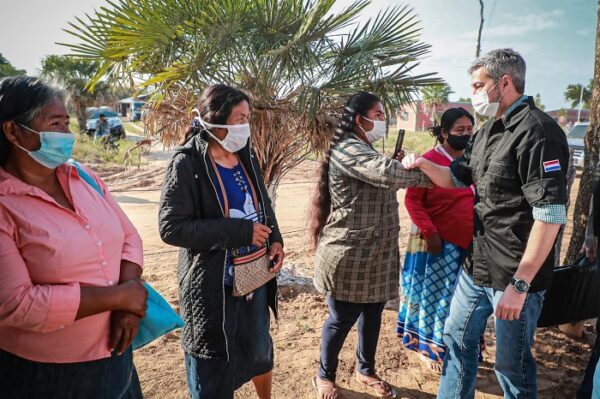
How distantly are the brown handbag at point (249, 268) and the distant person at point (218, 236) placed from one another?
10 millimetres

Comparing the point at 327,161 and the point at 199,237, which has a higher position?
the point at 327,161

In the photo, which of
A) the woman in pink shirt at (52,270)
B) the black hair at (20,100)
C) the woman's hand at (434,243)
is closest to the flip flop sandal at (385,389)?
the woman's hand at (434,243)

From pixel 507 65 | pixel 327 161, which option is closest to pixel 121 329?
pixel 327 161

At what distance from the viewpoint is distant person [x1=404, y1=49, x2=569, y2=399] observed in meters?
1.68

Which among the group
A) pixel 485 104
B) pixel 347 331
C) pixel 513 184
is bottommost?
pixel 347 331

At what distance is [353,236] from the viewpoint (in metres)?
2.37

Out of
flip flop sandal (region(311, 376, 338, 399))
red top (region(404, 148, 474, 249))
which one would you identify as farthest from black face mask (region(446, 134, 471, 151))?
flip flop sandal (region(311, 376, 338, 399))

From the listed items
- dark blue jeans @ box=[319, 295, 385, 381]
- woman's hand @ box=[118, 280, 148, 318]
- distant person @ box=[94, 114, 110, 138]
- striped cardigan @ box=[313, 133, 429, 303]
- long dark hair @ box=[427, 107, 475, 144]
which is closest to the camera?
woman's hand @ box=[118, 280, 148, 318]

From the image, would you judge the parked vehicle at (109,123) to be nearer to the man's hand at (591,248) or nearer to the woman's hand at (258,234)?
the woman's hand at (258,234)

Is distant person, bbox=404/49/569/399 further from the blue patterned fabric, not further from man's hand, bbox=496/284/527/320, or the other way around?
the blue patterned fabric

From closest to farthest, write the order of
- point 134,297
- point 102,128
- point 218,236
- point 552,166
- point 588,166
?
point 134,297 → point 552,166 → point 218,236 → point 588,166 → point 102,128

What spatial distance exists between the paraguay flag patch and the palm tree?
190 cm

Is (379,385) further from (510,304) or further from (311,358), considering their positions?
(510,304)

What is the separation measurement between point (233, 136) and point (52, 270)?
1010 mm
